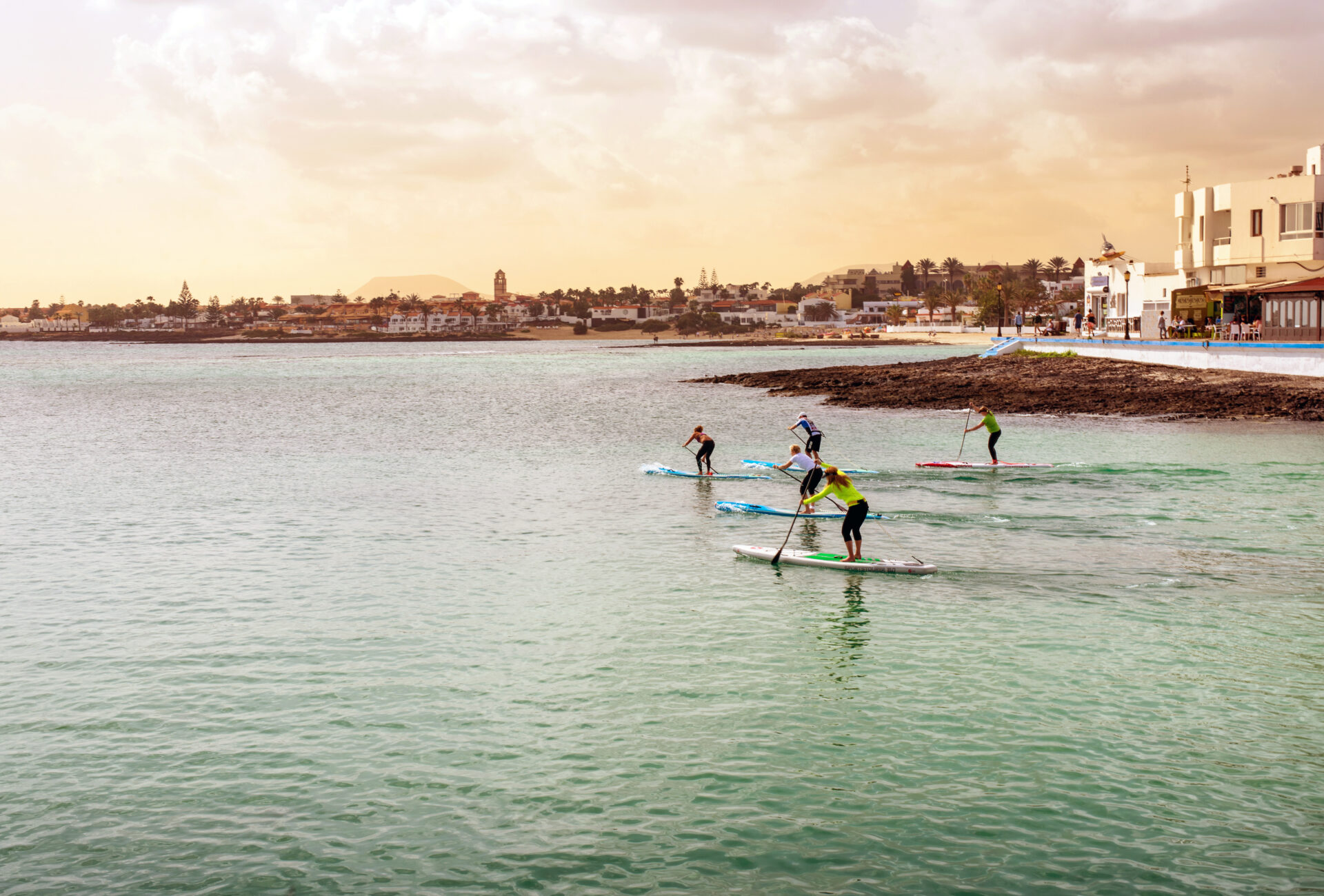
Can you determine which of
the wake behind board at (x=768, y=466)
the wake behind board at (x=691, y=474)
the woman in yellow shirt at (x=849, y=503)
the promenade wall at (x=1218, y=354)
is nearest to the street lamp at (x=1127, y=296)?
the promenade wall at (x=1218, y=354)

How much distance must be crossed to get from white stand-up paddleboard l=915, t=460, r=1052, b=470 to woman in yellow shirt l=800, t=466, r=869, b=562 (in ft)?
48.1

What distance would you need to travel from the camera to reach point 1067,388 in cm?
6206

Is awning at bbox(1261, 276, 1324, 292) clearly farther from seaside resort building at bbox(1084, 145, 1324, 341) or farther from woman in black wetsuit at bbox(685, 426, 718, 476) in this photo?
woman in black wetsuit at bbox(685, 426, 718, 476)

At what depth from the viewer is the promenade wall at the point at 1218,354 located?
54.4 m

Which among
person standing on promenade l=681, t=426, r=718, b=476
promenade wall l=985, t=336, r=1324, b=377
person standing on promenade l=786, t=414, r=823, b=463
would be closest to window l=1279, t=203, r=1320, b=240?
promenade wall l=985, t=336, r=1324, b=377

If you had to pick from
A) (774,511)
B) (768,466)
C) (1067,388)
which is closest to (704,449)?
(768,466)

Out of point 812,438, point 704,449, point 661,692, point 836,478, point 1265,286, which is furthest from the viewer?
point 1265,286

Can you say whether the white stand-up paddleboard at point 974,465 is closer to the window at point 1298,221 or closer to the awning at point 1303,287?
the awning at point 1303,287

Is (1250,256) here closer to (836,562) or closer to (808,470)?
(808,470)

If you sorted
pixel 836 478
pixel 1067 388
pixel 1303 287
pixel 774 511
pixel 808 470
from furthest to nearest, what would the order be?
1. pixel 1067 388
2. pixel 1303 287
3. pixel 774 511
4. pixel 808 470
5. pixel 836 478

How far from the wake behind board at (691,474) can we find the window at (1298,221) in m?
Answer: 50.3

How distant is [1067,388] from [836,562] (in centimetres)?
4486

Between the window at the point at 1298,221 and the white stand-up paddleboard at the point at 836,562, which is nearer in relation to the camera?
the white stand-up paddleboard at the point at 836,562

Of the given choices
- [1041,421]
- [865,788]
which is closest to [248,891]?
[865,788]
